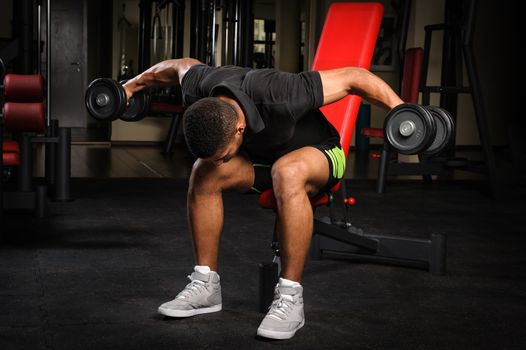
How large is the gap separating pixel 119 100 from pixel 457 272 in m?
1.33

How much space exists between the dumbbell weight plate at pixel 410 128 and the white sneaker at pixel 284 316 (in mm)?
453

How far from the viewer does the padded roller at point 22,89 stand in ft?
10.6

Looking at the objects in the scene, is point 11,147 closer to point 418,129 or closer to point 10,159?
point 10,159

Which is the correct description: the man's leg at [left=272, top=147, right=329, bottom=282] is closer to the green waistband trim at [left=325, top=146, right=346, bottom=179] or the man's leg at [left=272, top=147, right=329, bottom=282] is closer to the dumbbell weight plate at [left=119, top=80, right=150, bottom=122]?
the green waistband trim at [left=325, top=146, right=346, bottom=179]

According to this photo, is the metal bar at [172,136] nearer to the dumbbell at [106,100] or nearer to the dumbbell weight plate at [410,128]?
the dumbbell at [106,100]

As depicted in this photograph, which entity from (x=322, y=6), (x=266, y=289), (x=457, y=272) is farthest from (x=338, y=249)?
(x=322, y=6)

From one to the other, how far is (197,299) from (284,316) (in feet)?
0.91

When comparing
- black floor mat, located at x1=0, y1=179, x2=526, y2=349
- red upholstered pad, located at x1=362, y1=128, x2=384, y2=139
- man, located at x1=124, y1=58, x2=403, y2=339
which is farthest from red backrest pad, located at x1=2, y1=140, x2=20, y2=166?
red upholstered pad, located at x1=362, y1=128, x2=384, y2=139

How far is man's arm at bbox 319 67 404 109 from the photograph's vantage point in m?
1.93

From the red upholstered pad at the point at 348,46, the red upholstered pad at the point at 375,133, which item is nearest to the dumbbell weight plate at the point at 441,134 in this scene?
the red upholstered pad at the point at 348,46

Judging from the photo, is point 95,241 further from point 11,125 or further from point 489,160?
point 489,160

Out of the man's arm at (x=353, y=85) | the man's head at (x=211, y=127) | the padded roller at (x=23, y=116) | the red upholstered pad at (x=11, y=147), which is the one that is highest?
the man's arm at (x=353, y=85)

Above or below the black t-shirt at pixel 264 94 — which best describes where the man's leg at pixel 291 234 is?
below

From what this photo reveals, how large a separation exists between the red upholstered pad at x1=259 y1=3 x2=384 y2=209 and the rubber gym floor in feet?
1.75
